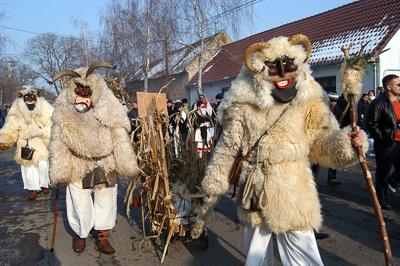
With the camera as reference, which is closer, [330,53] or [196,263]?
[196,263]

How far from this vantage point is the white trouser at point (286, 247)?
2807 mm

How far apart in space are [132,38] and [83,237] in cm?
2168

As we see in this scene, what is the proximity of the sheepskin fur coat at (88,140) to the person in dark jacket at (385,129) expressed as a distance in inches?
139

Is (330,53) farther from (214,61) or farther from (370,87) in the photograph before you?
(214,61)

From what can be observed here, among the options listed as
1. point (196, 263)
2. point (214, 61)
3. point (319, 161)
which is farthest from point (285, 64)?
point (214, 61)

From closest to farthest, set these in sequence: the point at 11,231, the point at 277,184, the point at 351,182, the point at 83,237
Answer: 1. the point at 277,184
2. the point at 83,237
3. the point at 11,231
4. the point at 351,182

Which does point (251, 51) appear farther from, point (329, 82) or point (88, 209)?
point (329, 82)

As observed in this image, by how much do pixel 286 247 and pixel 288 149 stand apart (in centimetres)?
71

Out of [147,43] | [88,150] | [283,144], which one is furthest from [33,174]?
[147,43]

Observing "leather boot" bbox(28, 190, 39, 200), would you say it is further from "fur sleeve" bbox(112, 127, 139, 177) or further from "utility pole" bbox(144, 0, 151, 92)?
"utility pole" bbox(144, 0, 151, 92)

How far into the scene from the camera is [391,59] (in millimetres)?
14797

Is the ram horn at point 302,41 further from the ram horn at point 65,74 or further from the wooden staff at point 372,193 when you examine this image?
the ram horn at point 65,74

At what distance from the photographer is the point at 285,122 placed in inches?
114

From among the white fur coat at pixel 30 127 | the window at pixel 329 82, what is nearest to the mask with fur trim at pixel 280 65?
the white fur coat at pixel 30 127
